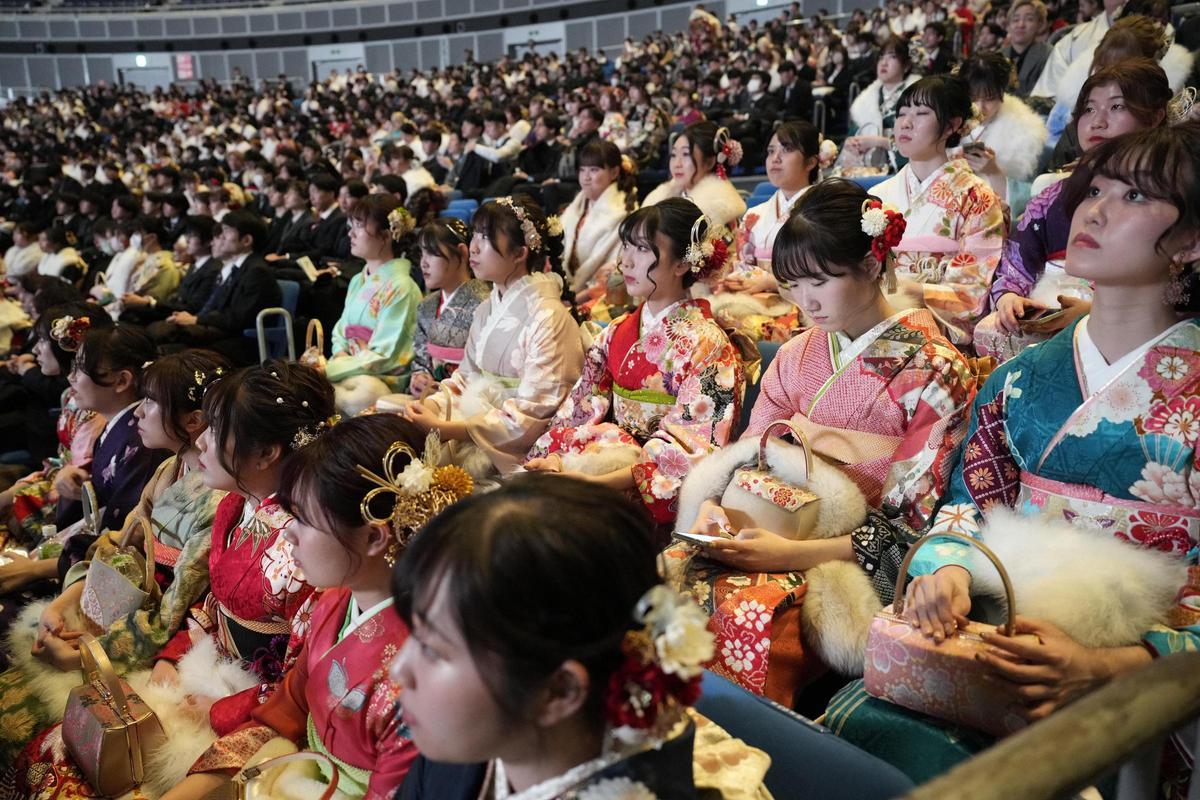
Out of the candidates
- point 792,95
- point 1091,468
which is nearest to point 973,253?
point 1091,468

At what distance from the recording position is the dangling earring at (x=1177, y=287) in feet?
5.16

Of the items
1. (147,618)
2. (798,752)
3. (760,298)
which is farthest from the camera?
(760,298)

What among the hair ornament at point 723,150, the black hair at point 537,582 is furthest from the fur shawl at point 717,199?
the black hair at point 537,582

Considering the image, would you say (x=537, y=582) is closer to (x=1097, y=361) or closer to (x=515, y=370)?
(x=1097, y=361)

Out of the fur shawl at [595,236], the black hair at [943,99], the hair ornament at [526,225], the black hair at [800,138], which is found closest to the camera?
the black hair at [943,99]

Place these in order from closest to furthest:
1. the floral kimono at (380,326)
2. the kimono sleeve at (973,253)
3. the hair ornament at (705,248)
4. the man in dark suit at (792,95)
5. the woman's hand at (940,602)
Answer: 1. the woman's hand at (940,602)
2. the hair ornament at (705,248)
3. the kimono sleeve at (973,253)
4. the floral kimono at (380,326)
5. the man in dark suit at (792,95)

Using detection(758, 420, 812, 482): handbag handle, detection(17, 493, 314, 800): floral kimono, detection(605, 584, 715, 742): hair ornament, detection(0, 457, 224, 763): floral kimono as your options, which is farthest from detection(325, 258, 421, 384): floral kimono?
detection(605, 584, 715, 742): hair ornament

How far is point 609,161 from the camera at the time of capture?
16.7 ft

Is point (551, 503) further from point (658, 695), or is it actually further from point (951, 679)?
point (951, 679)

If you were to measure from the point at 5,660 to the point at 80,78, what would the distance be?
32.4 meters

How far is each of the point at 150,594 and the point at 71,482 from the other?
3.84 ft

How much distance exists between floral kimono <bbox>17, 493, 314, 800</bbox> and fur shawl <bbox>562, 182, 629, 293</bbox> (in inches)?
121

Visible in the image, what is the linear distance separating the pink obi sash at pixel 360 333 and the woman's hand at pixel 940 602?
354 cm

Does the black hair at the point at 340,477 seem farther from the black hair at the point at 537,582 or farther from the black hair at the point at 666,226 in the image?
the black hair at the point at 666,226
